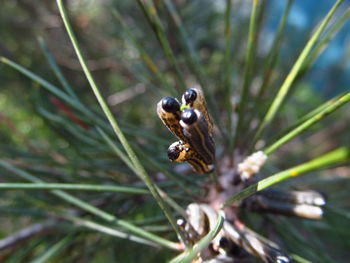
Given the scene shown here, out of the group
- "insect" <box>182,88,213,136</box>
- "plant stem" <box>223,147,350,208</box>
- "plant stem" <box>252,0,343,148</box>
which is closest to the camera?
"plant stem" <box>223,147,350,208</box>

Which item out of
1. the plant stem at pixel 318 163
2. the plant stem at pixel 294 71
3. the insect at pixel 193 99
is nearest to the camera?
the plant stem at pixel 318 163

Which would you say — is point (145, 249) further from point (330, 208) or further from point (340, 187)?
point (340, 187)

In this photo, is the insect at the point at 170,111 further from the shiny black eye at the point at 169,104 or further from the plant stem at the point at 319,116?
the plant stem at the point at 319,116

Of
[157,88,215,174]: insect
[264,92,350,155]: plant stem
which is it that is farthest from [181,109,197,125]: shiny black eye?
[264,92,350,155]: plant stem

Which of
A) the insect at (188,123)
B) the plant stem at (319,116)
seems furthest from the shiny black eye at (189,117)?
the plant stem at (319,116)

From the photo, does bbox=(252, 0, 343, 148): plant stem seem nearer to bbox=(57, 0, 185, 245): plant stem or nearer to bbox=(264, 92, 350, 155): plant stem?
bbox=(264, 92, 350, 155): plant stem

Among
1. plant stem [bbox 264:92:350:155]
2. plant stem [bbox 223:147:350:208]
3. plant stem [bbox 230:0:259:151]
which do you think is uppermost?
plant stem [bbox 230:0:259:151]

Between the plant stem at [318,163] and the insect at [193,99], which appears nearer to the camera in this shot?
the plant stem at [318,163]

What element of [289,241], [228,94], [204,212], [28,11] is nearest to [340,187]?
[289,241]
